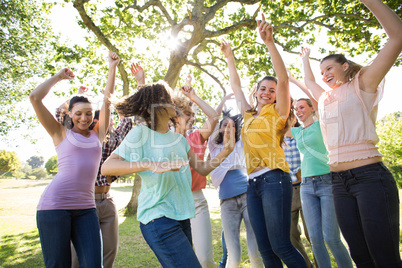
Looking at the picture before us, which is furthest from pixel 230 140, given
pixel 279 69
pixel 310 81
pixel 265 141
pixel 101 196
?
pixel 101 196

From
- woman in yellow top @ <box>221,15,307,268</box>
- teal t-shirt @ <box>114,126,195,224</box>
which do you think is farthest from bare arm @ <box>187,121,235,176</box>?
woman in yellow top @ <box>221,15,307,268</box>

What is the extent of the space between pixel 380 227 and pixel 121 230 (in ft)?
24.3

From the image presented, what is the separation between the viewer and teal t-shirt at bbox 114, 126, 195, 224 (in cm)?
201

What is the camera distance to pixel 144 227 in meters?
1.98

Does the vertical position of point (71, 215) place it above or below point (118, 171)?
below

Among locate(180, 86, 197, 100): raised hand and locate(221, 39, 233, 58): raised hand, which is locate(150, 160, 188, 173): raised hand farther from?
locate(221, 39, 233, 58): raised hand

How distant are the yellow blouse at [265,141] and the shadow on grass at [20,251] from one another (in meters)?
4.70

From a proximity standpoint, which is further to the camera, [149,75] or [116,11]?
[149,75]

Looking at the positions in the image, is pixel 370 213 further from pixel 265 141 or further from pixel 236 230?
pixel 236 230

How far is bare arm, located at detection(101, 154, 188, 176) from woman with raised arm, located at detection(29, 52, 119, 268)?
89 centimetres

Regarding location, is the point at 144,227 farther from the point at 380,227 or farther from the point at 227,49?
the point at 227,49

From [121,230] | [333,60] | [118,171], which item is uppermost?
[333,60]

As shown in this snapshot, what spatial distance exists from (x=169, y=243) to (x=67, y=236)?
3.82 ft

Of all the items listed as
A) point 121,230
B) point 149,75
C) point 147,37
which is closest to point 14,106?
point 149,75
